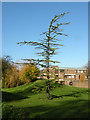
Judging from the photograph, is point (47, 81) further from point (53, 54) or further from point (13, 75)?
point (13, 75)

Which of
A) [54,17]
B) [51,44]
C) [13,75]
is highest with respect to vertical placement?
[54,17]

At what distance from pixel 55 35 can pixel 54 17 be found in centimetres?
132

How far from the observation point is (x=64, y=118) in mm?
6383

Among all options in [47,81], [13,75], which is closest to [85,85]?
[13,75]

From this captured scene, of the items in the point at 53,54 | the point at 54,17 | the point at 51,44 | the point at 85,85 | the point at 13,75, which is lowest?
the point at 85,85

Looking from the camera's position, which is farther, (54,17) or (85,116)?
(54,17)

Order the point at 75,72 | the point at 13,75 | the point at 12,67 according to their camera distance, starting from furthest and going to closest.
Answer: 1. the point at 75,72
2. the point at 12,67
3. the point at 13,75

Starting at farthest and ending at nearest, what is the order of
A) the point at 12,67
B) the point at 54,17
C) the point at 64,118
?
the point at 12,67 < the point at 54,17 < the point at 64,118

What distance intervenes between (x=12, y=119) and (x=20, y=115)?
1.39 feet

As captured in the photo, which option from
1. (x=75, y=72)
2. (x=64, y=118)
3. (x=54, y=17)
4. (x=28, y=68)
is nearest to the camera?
(x=64, y=118)

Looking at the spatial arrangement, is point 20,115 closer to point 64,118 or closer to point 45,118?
point 45,118

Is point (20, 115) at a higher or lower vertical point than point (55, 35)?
lower

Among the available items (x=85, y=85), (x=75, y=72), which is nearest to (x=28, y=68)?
(x=85, y=85)

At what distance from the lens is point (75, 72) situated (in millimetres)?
39500
